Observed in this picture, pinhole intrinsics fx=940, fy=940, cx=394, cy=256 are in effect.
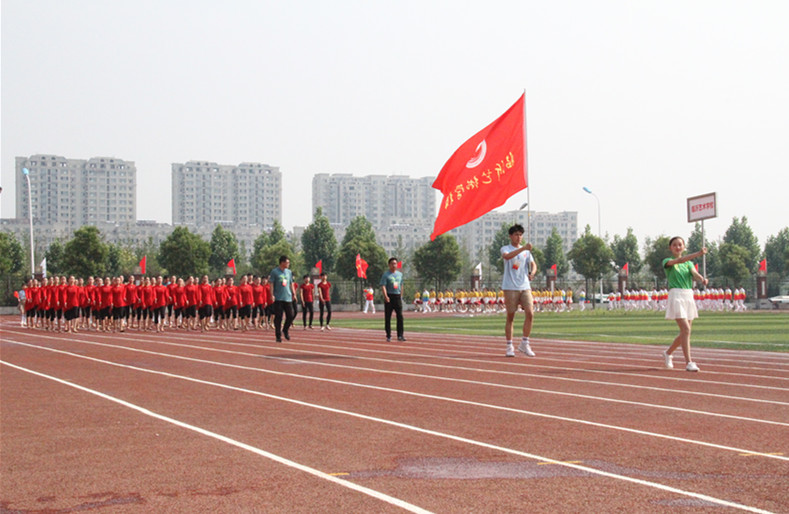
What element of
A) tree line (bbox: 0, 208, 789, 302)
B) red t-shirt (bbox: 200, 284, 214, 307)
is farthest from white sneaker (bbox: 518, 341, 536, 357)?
tree line (bbox: 0, 208, 789, 302)

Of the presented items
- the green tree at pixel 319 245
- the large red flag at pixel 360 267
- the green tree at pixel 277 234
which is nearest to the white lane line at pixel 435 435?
the large red flag at pixel 360 267

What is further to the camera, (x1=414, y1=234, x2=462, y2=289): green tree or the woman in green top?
(x1=414, y1=234, x2=462, y2=289): green tree

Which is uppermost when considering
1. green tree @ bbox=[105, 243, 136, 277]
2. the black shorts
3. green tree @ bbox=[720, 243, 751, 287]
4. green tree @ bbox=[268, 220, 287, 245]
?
green tree @ bbox=[268, 220, 287, 245]

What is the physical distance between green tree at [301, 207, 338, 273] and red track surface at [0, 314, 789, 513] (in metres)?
70.6

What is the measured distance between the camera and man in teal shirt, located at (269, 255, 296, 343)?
20156 millimetres

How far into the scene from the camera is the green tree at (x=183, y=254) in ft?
216

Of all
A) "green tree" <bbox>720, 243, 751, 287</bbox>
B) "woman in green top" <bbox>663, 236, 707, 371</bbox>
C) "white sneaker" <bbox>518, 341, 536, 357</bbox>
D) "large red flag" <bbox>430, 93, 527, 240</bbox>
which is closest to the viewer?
"woman in green top" <bbox>663, 236, 707, 371</bbox>

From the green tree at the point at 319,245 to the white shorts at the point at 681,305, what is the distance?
71.9 metres

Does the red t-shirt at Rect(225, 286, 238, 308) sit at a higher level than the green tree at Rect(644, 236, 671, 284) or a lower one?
lower

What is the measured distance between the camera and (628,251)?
84.8 meters

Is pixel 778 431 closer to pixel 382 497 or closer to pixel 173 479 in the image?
pixel 382 497

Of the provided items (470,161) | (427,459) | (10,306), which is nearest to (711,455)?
(427,459)

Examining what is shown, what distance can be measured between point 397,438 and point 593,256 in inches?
2626

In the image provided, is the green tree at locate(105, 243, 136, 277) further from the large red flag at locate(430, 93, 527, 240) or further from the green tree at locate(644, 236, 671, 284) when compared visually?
the large red flag at locate(430, 93, 527, 240)
